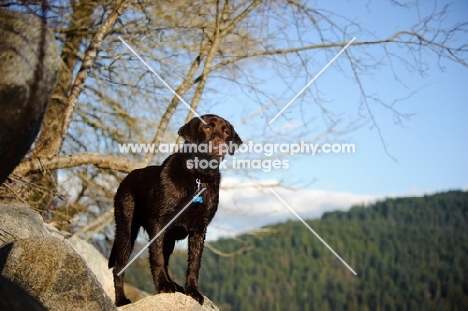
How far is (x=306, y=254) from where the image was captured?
150000mm

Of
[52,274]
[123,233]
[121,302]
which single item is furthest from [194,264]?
[52,274]

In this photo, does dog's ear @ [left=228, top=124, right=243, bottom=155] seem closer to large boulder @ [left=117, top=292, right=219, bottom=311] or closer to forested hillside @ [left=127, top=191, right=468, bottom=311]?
large boulder @ [left=117, top=292, right=219, bottom=311]

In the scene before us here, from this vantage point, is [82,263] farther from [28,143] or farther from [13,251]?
[28,143]

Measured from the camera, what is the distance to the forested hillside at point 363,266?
413ft

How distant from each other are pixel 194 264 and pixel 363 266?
141 metres

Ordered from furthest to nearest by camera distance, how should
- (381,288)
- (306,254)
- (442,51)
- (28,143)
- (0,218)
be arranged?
(306,254)
(381,288)
(442,51)
(0,218)
(28,143)

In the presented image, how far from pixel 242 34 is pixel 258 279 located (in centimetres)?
12428

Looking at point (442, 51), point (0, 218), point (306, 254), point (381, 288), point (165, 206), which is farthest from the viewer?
point (306, 254)

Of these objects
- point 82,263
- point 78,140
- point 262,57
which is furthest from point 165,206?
point 78,140

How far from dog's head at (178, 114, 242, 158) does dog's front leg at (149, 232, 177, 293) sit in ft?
3.52

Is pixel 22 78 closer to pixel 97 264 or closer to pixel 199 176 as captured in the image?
pixel 199 176

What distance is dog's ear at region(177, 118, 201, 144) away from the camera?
282 inches

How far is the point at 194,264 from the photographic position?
6.92 m

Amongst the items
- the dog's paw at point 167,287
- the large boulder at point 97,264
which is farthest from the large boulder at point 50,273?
the large boulder at point 97,264
